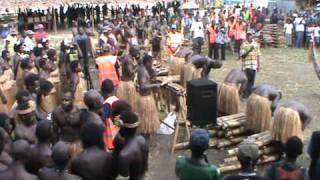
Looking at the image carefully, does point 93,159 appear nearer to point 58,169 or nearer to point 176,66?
point 58,169

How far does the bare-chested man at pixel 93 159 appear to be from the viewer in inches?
201

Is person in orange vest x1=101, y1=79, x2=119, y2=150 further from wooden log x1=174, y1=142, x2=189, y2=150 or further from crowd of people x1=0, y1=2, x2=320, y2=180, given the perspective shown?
wooden log x1=174, y1=142, x2=189, y2=150

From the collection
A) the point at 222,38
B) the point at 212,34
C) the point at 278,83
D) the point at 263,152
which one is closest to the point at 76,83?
the point at 263,152

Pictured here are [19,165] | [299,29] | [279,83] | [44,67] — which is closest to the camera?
[19,165]

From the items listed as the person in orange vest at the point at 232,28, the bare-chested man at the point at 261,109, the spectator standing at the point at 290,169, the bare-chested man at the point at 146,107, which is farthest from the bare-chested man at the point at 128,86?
the person in orange vest at the point at 232,28

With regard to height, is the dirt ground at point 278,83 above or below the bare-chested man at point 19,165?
below

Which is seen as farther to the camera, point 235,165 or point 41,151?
point 235,165

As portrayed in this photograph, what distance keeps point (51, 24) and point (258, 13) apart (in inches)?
498

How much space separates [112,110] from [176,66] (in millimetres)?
6338

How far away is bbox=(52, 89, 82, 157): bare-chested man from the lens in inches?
269

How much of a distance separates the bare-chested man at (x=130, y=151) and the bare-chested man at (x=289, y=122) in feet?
11.2

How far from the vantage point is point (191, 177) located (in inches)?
193

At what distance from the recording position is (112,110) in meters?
6.98

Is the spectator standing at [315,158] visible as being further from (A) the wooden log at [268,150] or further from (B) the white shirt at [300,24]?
(B) the white shirt at [300,24]
